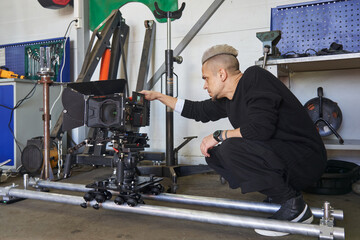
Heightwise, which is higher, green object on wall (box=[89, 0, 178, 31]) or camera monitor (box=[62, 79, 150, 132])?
green object on wall (box=[89, 0, 178, 31])

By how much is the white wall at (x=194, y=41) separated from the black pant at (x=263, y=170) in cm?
138

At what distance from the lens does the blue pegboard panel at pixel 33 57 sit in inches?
126

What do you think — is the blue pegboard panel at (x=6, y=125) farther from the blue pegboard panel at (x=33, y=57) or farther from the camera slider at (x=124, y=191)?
the camera slider at (x=124, y=191)

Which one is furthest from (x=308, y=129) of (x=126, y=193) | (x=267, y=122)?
(x=126, y=193)

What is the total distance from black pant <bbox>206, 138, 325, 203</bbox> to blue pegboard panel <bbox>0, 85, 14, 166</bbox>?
7.00ft

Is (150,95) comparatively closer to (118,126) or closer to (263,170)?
(118,126)

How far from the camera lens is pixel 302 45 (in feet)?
6.98

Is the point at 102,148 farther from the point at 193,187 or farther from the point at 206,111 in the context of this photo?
the point at 206,111

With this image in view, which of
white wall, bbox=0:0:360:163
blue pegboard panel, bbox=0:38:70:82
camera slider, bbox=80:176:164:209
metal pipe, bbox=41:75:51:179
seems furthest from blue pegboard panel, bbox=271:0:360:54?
blue pegboard panel, bbox=0:38:70:82

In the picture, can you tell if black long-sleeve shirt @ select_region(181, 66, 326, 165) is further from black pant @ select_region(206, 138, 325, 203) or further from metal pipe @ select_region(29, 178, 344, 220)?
metal pipe @ select_region(29, 178, 344, 220)

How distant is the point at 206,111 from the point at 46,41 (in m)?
2.52

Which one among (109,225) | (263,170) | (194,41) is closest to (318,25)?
(194,41)

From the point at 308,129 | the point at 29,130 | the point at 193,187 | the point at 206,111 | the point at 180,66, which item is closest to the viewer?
the point at 308,129

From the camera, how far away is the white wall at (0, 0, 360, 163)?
259cm
